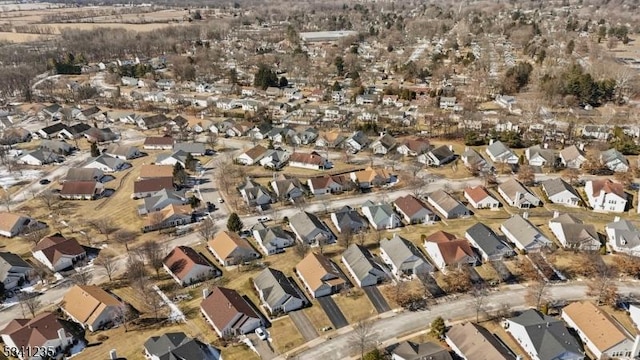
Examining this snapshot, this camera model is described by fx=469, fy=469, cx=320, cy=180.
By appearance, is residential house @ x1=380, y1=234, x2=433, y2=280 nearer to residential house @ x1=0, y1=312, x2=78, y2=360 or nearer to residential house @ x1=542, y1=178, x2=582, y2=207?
residential house @ x1=542, y1=178, x2=582, y2=207

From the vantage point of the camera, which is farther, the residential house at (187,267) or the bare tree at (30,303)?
the residential house at (187,267)

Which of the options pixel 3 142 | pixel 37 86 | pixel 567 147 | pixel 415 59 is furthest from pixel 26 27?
pixel 567 147

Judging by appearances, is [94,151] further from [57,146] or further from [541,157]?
[541,157]

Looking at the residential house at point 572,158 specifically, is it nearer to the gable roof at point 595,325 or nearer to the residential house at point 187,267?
the gable roof at point 595,325

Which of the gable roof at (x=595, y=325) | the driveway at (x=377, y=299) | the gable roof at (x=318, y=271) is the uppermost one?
the gable roof at (x=595, y=325)

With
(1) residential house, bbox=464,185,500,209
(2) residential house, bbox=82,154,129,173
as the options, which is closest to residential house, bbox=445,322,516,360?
(1) residential house, bbox=464,185,500,209

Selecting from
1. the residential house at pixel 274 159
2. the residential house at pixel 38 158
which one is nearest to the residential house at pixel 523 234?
the residential house at pixel 274 159
